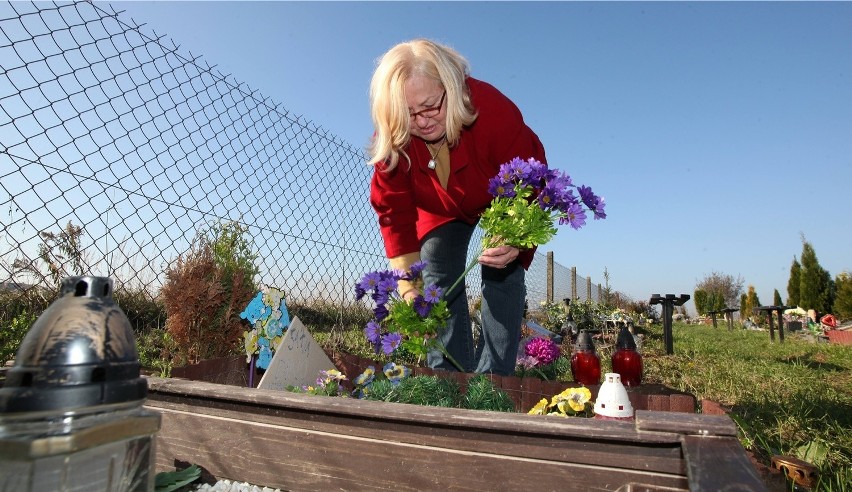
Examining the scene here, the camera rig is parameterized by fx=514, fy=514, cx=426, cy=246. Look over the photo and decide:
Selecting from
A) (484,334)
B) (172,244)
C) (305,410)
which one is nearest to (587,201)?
(484,334)

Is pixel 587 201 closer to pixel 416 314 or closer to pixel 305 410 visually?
pixel 416 314

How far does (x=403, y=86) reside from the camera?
76.4 inches

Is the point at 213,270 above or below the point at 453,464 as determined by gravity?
above

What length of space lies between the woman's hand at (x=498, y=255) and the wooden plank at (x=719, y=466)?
37.4 inches

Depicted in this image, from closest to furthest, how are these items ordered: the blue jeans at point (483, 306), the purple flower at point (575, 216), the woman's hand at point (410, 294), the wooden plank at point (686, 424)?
the wooden plank at point (686, 424), the purple flower at point (575, 216), the woman's hand at point (410, 294), the blue jeans at point (483, 306)

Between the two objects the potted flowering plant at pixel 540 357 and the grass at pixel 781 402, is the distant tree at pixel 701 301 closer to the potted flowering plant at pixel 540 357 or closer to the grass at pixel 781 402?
the grass at pixel 781 402

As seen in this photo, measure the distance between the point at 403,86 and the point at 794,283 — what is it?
75.6ft

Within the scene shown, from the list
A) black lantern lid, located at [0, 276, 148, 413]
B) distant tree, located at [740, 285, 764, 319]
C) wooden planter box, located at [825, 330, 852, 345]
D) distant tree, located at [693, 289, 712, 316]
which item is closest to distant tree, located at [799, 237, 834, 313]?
distant tree, located at [740, 285, 764, 319]

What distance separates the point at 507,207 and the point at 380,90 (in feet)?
2.42

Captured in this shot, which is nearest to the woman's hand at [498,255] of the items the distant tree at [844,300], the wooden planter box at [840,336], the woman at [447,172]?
the woman at [447,172]

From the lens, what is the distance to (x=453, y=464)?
1.02 meters

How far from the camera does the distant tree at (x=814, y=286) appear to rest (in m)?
18.0

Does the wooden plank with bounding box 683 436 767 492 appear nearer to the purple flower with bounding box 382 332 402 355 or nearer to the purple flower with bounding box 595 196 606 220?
the purple flower with bounding box 595 196 606 220

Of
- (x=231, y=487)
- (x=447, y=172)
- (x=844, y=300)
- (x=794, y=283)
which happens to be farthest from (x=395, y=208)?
(x=794, y=283)
